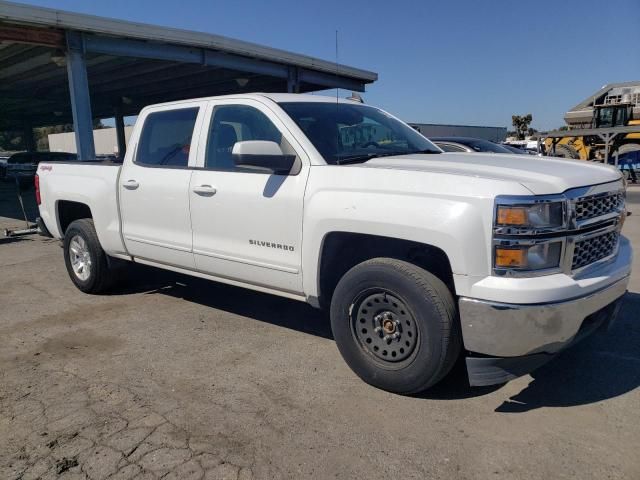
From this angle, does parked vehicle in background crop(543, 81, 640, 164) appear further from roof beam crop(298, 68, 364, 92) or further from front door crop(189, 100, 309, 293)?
front door crop(189, 100, 309, 293)

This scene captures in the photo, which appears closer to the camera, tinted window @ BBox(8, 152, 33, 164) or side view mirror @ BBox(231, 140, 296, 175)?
side view mirror @ BBox(231, 140, 296, 175)

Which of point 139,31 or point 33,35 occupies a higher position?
point 139,31

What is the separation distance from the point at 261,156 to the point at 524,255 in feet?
5.91

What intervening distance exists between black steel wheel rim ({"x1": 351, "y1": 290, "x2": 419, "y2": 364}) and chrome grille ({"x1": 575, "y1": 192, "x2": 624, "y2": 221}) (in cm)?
114

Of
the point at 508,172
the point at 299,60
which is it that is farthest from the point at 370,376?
the point at 299,60

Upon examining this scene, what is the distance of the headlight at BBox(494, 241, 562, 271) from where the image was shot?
9.15ft

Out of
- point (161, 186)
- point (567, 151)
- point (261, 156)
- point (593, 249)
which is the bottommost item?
point (593, 249)

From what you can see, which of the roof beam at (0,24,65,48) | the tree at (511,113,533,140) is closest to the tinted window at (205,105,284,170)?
the roof beam at (0,24,65,48)

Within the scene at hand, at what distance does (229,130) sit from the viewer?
14.4ft

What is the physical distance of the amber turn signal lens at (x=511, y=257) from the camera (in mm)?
2789

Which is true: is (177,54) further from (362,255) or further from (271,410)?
(271,410)

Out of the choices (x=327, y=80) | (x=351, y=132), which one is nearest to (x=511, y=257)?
(x=351, y=132)

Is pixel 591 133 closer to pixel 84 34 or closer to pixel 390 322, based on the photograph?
pixel 84 34

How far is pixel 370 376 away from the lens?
3.41m
